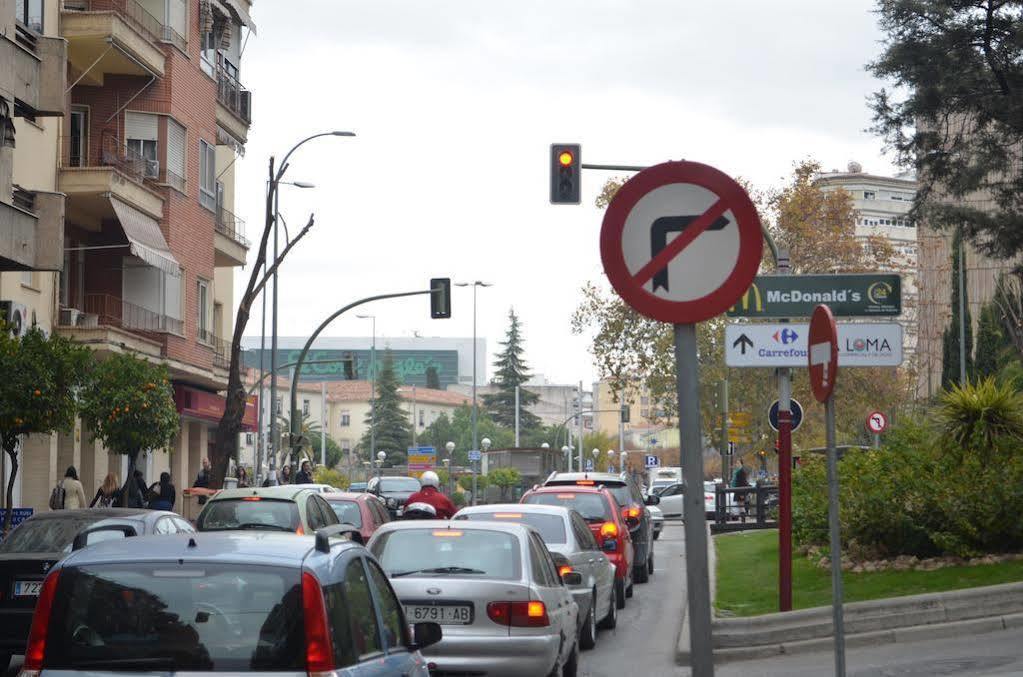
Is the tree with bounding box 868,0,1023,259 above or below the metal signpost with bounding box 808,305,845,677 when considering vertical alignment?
above

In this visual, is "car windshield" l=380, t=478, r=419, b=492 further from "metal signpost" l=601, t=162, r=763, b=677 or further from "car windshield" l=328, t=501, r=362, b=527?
"metal signpost" l=601, t=162, r=763, b=677

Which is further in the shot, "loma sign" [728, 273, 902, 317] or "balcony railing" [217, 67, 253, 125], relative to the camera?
"balcony railing" [217, 67, 253, 125]

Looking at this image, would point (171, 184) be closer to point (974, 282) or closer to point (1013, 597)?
point (1013, 597)

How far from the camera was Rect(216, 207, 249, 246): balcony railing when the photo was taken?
43250mm

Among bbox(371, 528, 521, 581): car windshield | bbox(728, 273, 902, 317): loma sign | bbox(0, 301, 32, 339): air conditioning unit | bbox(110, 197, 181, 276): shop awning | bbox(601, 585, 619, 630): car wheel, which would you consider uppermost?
bbox(110, 197, 181, 276): shop awning

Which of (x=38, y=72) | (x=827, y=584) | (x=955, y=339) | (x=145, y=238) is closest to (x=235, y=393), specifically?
(x=145, y=238)

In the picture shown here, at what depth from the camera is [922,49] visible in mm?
25125

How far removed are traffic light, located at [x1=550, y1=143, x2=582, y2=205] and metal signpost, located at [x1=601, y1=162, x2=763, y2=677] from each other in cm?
1481

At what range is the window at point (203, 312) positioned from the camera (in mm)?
40719

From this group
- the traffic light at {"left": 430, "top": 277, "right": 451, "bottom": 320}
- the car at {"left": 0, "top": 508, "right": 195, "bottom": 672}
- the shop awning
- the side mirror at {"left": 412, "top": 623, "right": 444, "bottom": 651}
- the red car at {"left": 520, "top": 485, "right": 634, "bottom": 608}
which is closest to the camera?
the side mirror at {"left": 412, "top": 623, "right": 444, "bottom": 651}

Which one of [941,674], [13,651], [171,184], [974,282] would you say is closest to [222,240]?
[171,184]

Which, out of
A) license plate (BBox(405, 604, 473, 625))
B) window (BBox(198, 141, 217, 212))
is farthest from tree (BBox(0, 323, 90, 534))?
window (BBox(198, 141, 217, 212))

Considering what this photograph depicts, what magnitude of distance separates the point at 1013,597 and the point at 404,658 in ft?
31.9

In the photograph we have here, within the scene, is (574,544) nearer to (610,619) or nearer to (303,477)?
(610,619)
